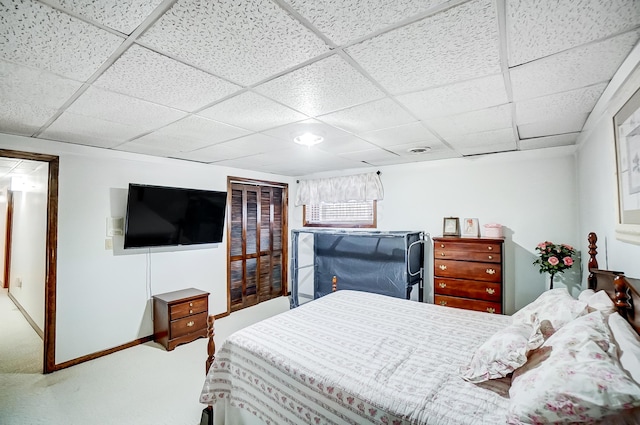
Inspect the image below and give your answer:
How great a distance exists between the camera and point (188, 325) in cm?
346

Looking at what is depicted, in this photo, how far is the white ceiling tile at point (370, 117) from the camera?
1988 mm

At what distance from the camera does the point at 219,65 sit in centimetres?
143

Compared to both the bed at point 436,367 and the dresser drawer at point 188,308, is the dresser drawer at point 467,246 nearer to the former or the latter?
the bed at point 436,367

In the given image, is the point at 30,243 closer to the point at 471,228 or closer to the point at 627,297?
the point at 471,228

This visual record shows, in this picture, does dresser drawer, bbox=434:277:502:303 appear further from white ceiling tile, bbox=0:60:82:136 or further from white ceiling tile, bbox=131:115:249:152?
white ceiling tile, bbox=0:60:82:136

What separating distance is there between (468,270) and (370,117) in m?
2.26

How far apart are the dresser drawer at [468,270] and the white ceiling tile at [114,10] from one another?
11.5ft

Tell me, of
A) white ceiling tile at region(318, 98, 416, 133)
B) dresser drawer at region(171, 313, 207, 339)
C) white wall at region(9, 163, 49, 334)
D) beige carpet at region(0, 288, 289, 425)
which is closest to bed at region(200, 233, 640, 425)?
beige carpet at region(0, 288, 289, 425)

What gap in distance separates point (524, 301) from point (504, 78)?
292cm

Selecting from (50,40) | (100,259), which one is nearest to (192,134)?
(50,40)

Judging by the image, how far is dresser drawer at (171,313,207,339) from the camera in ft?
10.9

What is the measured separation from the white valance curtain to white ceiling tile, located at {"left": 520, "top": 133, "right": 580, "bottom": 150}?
191 centimetres

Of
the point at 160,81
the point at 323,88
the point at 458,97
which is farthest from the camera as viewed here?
the point at 458,97

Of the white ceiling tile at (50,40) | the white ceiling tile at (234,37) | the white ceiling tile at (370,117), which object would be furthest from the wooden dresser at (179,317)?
the white ceiling tile at (234,37)
